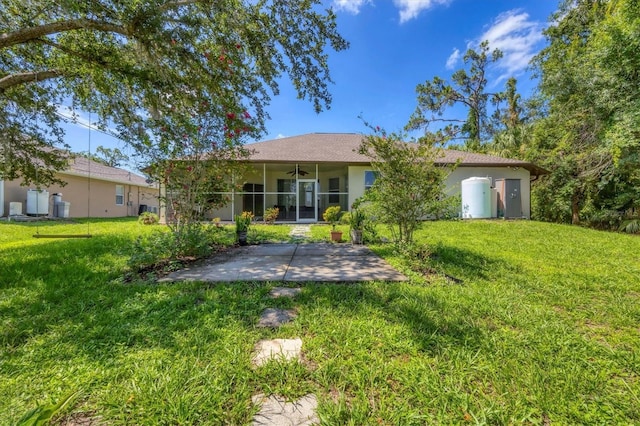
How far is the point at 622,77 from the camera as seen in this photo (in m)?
7.41

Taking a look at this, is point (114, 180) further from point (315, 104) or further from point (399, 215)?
point (399, 215)

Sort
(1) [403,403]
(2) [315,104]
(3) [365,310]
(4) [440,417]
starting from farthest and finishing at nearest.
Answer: (2) [315,104] < (3) [365,310] < (1) [403,403] < (4) [440,417]

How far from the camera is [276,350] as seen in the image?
2.12 m

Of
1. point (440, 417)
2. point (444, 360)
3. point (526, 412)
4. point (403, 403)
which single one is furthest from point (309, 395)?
point (526, 412)

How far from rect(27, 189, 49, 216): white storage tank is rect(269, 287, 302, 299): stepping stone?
16506 mm

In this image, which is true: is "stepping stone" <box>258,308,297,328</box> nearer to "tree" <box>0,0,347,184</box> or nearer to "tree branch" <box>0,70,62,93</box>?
"tree" <box>0,0,347,184</box>

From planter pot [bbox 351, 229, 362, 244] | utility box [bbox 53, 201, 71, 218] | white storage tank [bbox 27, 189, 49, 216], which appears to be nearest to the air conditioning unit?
white storage tank [bbox 27, 189, 49, 216]

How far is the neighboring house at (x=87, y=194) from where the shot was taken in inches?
518

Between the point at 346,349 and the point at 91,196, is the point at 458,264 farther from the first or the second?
the point at 91,196

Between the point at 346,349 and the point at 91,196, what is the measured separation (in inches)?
847

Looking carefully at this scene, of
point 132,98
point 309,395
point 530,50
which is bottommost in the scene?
point 309,395

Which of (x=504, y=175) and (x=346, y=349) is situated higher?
(x=504, y=175)

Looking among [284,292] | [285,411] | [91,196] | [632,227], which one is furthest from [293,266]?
[91,196]

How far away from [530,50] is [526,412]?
2037cm
